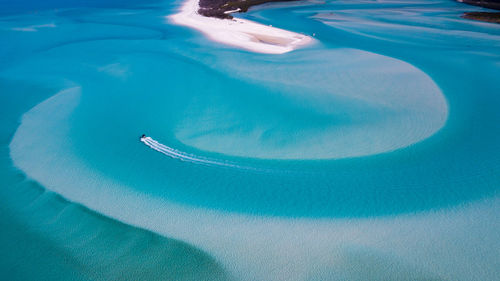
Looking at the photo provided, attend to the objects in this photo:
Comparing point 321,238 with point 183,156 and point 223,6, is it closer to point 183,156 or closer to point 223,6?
point 183,156

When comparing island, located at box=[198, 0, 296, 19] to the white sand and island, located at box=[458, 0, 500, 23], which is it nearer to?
the white sand


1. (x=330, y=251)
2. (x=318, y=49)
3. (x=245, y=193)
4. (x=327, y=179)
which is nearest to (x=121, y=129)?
(x=245, y=193)

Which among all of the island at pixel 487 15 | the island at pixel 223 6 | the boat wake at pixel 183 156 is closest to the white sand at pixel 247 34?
the island at pixel 223 6

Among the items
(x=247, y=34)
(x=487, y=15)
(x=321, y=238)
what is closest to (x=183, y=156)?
(x=321, y=238)

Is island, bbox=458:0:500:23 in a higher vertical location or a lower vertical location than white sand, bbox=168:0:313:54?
higher

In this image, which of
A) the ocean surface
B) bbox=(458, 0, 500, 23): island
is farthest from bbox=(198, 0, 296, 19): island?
bbox=(458, 0, 500, 23): island
